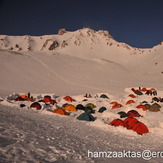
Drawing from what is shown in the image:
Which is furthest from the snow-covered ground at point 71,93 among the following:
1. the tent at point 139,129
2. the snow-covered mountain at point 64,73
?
the tent at point 139,129

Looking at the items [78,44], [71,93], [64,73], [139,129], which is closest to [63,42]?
[78,44]

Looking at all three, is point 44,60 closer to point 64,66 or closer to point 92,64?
point 64,66

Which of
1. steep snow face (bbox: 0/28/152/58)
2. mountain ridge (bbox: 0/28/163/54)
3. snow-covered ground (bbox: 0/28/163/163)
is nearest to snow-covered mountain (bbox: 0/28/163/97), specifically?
snow-covered ground (bbox: 0/28/163/163)

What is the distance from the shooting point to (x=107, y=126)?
11.5 m

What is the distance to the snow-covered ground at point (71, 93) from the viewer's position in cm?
575

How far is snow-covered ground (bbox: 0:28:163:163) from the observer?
226 inches

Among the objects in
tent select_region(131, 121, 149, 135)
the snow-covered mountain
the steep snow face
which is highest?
the steep snow face

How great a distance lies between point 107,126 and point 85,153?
5.86 metres

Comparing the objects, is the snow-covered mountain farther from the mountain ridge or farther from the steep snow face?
the mountain ridge

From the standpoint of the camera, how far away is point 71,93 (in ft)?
101

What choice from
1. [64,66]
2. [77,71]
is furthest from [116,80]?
[64,66]

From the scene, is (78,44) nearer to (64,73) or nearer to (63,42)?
(63,42)

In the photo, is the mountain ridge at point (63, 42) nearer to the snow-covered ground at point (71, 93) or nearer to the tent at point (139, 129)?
the snow-covered ground at point (71, 93)

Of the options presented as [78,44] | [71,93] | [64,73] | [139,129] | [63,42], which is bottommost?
[139,129]
